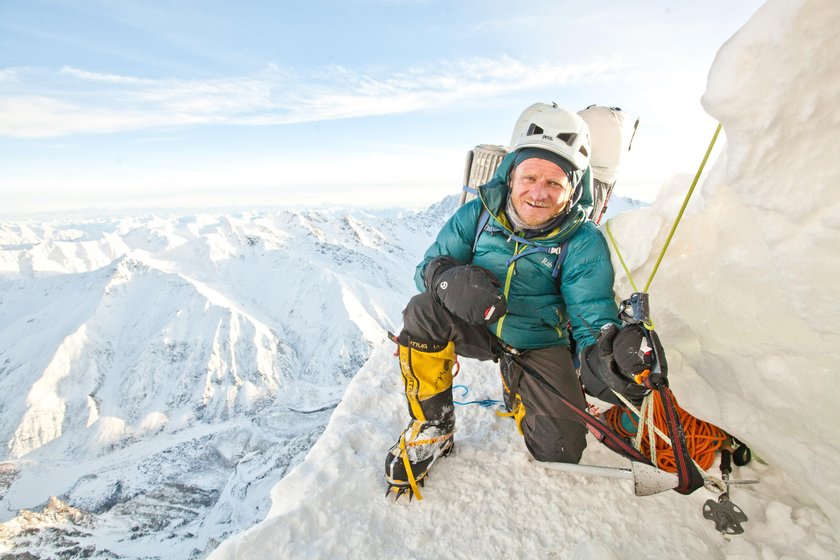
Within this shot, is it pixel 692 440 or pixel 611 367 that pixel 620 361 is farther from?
pixel 692 440

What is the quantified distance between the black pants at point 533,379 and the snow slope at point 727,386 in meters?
0.26

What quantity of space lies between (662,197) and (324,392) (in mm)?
168262

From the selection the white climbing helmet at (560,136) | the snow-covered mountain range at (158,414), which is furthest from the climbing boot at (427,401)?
the snow-covered mountain range at (158,414)

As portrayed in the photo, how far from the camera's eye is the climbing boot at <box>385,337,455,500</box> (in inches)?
129

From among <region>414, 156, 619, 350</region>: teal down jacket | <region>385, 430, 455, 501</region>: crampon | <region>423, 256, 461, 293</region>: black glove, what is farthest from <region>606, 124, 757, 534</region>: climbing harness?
<region>385, 430, 455, 501</region>: crampon

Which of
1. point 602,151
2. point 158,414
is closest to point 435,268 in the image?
point 602,151

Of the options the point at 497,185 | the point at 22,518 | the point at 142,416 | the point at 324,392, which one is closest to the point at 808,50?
the point at 497,185

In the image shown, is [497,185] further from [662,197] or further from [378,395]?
[378,395]

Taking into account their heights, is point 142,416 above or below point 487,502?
below

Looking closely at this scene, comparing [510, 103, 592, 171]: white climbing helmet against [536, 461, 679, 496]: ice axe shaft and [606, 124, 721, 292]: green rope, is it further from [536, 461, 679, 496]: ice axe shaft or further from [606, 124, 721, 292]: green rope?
[536, 461, 679, 496]: ice axe shaft

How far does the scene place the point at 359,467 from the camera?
3357 millimetres

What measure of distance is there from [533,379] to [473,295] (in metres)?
0.96

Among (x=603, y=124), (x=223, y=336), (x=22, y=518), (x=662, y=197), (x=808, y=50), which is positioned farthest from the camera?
(x=223, y=336)

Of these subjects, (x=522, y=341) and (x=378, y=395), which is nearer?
(x=522, y=341)
